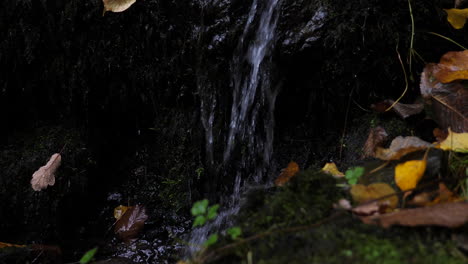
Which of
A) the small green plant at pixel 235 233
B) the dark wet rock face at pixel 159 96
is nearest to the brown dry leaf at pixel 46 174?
the dark wet rock face at pixel 159 96

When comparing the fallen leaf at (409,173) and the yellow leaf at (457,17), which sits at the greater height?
the yellow leaf at (457,17)

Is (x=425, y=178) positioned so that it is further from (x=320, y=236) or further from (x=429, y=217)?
(x=320, y=236)

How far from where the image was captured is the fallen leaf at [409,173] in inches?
58.4

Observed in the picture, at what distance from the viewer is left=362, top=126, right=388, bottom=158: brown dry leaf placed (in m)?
2.32

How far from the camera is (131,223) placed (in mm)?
3154

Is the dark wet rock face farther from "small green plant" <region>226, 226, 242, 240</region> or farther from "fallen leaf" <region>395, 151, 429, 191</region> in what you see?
"small green plant" <region>226, 226, 242, 240</region>

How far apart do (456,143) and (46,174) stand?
2.82 m

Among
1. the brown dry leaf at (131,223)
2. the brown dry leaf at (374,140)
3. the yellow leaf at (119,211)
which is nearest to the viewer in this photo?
the brown dry leaf at (374,140)

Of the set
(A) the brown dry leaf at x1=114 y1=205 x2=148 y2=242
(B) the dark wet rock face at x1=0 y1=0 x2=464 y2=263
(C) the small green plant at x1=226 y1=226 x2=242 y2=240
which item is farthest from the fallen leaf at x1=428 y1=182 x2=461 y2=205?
(A) the brown dry leaf at x1=114 y1=205 x2=148 y2=242

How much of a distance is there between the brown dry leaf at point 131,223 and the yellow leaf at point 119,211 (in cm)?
4

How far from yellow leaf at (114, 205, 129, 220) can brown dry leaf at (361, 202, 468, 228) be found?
7.82 ft

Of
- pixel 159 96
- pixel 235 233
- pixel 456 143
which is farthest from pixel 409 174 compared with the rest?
pixel 159 96

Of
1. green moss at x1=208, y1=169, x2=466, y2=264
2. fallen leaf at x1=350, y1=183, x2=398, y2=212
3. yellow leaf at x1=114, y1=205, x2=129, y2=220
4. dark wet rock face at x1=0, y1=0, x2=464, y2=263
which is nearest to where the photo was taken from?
green moss at x1=208, y1=169, x2=466, y2=264

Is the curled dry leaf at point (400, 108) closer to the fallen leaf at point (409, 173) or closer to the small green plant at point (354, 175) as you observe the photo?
the fallen leaf at point (409, 173)
